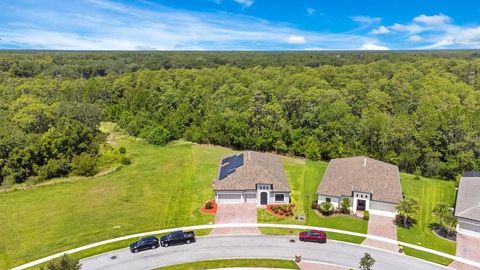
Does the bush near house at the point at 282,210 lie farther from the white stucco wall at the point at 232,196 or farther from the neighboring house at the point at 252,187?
the white stucco wall at the point at 232,196

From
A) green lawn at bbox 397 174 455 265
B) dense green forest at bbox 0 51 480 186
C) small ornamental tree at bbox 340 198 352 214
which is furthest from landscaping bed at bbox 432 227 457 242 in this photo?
dense green forest at bbox 0 51 480 186

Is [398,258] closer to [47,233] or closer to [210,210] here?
[210,210]

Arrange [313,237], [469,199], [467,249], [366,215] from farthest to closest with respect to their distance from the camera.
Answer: [366,215] < [469,199] < [313,237] < [467,249]

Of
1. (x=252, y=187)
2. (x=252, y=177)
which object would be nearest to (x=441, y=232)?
(x=252, y=187)

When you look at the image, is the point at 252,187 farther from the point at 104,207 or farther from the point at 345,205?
the point at 104,207

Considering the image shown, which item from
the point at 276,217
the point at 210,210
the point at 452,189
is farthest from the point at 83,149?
the point at 452,189

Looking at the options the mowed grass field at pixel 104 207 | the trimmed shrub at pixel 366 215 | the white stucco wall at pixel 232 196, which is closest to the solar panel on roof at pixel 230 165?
the white stucco wall at pixel 232 196

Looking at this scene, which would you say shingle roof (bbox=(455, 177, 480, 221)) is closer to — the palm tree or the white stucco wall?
the palm tree
